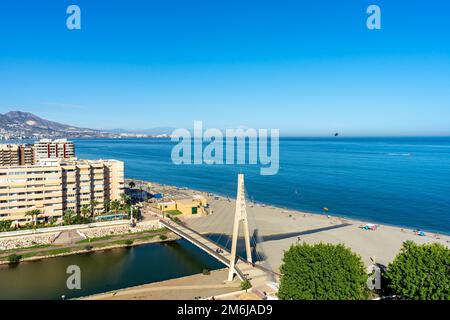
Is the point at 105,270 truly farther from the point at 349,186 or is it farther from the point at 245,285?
the point at 349,186

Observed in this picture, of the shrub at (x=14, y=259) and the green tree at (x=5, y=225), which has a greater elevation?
the green tree at (x=5, y=225)

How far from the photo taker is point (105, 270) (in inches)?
1154

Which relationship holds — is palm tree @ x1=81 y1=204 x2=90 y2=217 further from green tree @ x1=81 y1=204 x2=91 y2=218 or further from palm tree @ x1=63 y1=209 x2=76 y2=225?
palm tree @ x1=63 y1=209 x2=76 y2=225

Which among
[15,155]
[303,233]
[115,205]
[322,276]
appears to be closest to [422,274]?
[322,276]

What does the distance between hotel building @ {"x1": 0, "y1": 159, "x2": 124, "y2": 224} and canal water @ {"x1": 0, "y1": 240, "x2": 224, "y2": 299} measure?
31.8 feet

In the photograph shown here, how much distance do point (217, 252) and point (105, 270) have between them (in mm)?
9569

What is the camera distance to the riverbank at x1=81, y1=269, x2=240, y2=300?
22.3m

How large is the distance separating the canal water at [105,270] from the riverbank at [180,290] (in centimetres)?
291

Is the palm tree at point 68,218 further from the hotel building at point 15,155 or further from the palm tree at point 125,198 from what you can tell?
the hotel building at point 15,155

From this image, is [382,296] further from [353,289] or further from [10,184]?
[10,184]

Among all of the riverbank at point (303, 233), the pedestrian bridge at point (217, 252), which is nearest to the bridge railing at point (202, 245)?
the pedestrian bridge at point (217, 252)

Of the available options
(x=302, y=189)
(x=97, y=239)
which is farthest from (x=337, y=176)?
(x=97, y=239)

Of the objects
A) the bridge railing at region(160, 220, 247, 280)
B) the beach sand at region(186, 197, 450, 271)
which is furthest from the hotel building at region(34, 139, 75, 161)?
the beach sand at region(186, 197, 450, 271)

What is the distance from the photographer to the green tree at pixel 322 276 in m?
16.7
